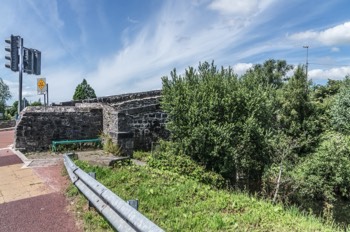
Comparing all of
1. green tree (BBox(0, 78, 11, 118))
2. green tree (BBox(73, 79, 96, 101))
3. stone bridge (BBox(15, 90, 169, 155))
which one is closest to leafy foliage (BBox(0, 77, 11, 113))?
green tree (BBox(0, 78, 11, 118))

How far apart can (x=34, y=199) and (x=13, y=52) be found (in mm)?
10179

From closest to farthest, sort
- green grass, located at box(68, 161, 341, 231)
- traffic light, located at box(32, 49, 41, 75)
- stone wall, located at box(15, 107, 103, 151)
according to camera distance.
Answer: green grass, located at box(68, 161, 341, 231) < stone wall, located at box(15, 107, 103, 151) < traffic light, located at box(32, 49, 41, 75)

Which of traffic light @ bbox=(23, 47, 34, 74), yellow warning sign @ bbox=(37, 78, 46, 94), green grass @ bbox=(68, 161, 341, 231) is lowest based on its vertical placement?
green grass @ bbox=(68, 161, 341, 231)

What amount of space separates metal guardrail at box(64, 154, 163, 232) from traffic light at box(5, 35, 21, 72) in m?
10.7

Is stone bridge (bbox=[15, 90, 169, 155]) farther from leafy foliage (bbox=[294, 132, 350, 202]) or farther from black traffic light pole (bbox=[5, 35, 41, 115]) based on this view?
leafy foliage (bbox=[294, 132, 350, 202])

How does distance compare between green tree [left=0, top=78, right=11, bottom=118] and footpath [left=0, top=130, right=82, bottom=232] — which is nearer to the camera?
footpath [left=0, top=130, right=82, bottom=232]

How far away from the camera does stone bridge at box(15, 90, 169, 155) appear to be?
35.3 ft

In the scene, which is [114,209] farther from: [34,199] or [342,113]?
[342,113]

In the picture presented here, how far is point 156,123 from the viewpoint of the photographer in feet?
42.8

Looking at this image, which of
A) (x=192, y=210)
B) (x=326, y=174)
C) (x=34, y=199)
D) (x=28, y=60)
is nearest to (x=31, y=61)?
(x=28, y=60)

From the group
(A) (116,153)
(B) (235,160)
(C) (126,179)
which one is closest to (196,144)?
(B) (235,160)

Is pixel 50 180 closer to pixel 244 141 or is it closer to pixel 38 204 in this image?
pixel 38 204

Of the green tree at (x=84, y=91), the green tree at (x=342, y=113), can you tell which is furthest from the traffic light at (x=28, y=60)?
the green tree at (x=84, y=91)

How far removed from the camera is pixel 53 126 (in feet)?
37.2
